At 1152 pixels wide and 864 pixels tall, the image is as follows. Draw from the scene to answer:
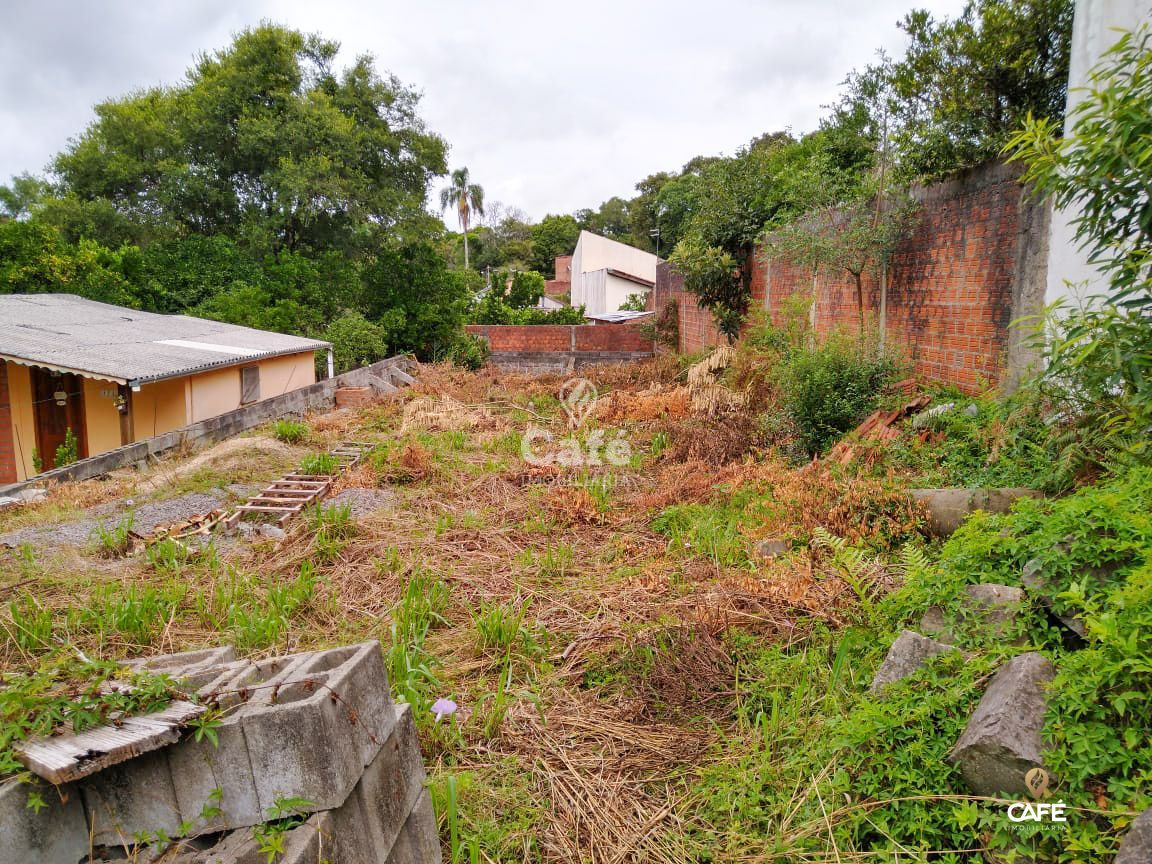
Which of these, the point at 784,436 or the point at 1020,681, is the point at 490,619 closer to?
the point at 1020,681

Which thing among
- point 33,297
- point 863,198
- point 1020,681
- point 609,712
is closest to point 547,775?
point 609,712

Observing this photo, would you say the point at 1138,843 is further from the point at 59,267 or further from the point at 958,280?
the point at 59,267

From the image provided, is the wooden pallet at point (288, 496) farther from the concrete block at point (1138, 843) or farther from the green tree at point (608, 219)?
the green tree at point (608, 219)

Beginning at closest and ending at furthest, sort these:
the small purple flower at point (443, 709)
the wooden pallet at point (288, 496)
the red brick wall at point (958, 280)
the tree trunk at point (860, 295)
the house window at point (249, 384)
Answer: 1. the small purple flower at point (443, 709)
2. the red brick wall at point (958, 280)
3. the wooden pallet at point (288, 496)
4. the tree trunk at point (860, 295)
5. the house window at point (249, 384)

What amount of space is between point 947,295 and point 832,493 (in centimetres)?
301

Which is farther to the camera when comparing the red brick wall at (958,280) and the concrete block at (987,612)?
the red brick wall at (958,280)

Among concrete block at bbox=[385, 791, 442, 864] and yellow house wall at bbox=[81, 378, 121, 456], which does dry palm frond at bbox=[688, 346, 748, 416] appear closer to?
concrete block at bbox=[385, 791, 442, 864]

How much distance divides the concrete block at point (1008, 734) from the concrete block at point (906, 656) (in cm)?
34

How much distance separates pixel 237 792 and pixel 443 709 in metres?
1.35

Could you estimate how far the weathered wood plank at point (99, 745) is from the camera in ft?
4.98

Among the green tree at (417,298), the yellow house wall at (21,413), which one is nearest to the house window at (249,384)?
the yellow house wall at (21,413)

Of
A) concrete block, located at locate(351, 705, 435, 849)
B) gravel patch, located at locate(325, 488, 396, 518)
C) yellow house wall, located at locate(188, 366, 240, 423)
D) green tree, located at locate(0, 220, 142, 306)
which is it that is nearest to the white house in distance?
green tree, located at locate(0, 220, 142, 306)

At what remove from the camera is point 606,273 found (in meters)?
27.0

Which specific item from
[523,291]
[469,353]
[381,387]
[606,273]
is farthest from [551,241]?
[381,387]
